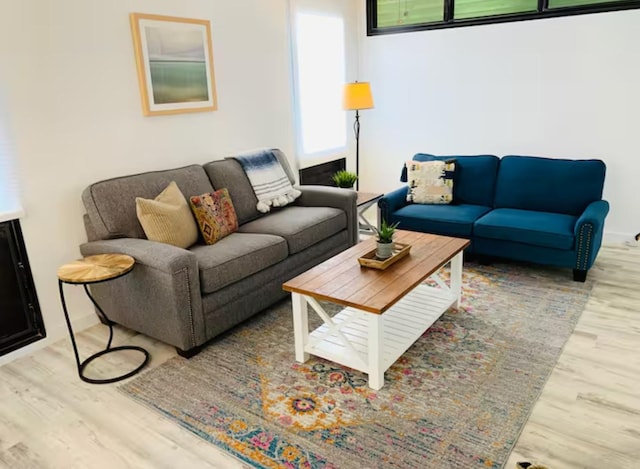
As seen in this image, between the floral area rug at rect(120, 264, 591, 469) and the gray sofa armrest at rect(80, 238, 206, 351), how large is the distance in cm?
20

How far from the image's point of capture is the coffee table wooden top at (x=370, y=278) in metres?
2.39

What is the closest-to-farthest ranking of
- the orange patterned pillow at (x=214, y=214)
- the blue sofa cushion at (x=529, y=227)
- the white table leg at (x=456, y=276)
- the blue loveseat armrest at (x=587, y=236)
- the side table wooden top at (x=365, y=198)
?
the white table leg at (x=456, y=276)
the orange patterned pillow at (x=214, y=214)
the blue loveseat armrest at (x=587, y=236)
the blue sofa cushion at (x=529, y=227)
the side table wooden top at (x=365, y=198)

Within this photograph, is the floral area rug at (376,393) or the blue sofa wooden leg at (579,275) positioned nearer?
the floral area rug at (376,393)

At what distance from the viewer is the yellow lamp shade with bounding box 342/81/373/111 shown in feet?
15.1

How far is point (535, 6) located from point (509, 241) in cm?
217

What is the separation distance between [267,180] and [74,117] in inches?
58.5

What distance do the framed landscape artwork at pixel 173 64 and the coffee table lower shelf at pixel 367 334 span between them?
1.84 m

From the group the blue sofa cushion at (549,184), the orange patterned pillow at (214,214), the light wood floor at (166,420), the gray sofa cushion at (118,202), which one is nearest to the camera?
the light wood floor at (166,420)

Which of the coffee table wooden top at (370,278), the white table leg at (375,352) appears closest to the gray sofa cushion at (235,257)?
the coffee table wooden top at (370,278)

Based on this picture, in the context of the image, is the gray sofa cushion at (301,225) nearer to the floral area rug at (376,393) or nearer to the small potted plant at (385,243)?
the floral area rug at (376,393)

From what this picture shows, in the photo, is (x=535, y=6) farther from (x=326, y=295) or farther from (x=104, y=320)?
(x=104, y=320)

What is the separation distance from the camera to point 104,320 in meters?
3.23

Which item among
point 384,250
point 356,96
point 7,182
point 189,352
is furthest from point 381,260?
point 356,96

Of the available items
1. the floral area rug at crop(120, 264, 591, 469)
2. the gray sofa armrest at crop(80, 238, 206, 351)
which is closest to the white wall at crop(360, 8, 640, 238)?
the floral area rug at crop(120, 264, 591, 469)
